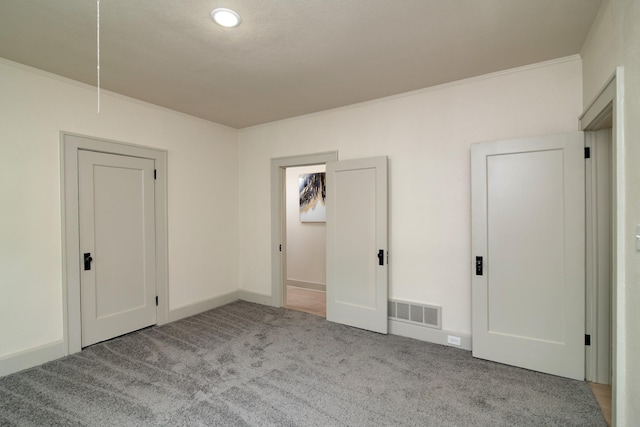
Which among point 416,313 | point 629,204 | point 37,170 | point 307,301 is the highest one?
point 37,170

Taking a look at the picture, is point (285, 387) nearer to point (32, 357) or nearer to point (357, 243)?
point (357, 243)

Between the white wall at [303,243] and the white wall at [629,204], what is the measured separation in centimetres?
437

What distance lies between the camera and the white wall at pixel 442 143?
280 cm

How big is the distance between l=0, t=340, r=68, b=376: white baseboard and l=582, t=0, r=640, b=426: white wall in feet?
14.5

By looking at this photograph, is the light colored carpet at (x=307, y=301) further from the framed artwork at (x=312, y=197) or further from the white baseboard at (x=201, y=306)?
the framed artwork at (x=312, y=197)

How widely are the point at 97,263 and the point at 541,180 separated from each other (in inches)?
180

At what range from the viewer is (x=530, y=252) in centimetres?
270

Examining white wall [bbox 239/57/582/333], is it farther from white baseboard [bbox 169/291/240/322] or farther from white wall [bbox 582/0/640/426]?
white baseboard [bbox 169/291/240/322]

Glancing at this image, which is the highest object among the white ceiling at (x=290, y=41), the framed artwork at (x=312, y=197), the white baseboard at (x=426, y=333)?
the white ceiling at (x=290, y=41)

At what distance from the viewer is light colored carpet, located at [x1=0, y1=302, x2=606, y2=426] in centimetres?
207

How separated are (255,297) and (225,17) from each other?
384cm

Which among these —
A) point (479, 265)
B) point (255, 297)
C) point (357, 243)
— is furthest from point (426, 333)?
point (255, 297)

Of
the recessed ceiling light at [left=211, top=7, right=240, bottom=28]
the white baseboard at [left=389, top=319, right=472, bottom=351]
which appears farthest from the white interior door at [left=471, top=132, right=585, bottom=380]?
the recessed ceiling light at [left=211, top=7, right=240, bottom=28]

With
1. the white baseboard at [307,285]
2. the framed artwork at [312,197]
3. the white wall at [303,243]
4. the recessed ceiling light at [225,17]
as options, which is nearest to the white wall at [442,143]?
the framed artwork at [312,197]
